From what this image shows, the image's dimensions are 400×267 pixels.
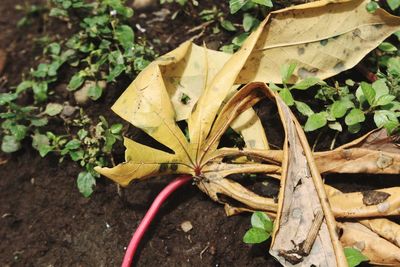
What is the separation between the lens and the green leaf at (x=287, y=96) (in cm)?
187

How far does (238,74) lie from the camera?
192 centimetres

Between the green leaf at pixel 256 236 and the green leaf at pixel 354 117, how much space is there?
0.49 m

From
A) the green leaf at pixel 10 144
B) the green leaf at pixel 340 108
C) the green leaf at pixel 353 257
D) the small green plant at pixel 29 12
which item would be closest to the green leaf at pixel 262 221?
the green leaf at pixel 353 257

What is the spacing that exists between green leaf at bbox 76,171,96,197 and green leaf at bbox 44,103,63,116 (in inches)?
14.3

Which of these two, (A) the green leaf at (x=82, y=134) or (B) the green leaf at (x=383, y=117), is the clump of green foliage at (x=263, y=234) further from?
(A) the green leaf at (x=82, y=134)

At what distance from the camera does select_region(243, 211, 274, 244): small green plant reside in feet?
5.49

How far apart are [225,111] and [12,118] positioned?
3.02ft

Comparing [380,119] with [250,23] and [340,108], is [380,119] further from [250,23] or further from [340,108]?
[250,23]

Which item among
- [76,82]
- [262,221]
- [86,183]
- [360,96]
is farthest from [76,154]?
[360,96]

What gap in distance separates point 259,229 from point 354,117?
1.71 feet

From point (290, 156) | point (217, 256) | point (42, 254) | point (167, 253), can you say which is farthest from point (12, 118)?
point (290, 156)

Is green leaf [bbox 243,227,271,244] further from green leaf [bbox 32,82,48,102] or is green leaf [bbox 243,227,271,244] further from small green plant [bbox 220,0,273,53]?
green leaf [bbox 32,82,48,102]

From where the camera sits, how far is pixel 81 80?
2240 mm

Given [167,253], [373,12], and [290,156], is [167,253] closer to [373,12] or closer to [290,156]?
[290,156]
